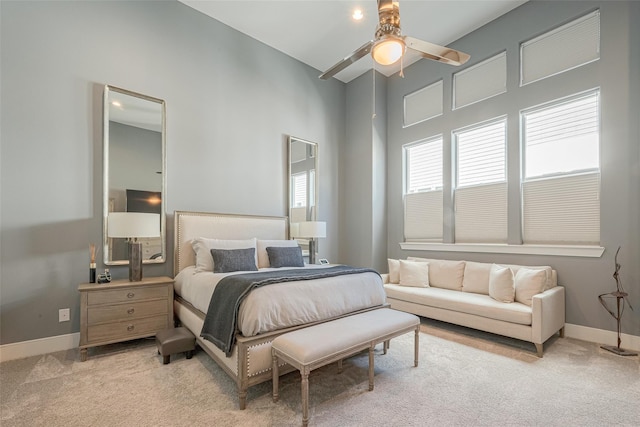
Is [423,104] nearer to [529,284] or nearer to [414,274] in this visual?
[414,274]

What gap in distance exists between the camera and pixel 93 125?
319 centimetres

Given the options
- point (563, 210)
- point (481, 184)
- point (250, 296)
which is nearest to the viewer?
point (250, 296)

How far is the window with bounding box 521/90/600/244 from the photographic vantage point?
3271 millimetres

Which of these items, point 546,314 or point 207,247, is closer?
point 546,314

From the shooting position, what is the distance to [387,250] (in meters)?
5.48

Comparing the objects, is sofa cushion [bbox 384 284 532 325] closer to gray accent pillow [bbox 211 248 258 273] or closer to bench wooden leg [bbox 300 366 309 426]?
gray accent pillow [bbox 211 248 258 273]

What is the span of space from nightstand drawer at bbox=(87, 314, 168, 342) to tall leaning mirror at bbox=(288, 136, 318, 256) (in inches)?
90.4

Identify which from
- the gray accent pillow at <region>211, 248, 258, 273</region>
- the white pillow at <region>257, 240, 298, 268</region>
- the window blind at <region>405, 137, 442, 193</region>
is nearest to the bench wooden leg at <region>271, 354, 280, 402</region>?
the gray accent pillow at <region>211, 248, 258, 273</region>

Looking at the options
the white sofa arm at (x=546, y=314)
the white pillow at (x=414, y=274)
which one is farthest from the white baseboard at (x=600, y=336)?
the white pillow at (x=414, y=274)

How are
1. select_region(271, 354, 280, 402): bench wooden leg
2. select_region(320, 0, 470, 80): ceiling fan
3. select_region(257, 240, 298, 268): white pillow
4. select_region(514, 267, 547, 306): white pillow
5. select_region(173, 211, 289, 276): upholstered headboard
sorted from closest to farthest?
select_region(271, 354, 280, 402): bench wooden leg < select_region(320, 0, 470, 80): ceiling fan < select_region(514, 267, 547, 306): white pillow < select_region(173, 211, 289, 276): upholstered headboard < select_region(257, 240, 298, 268): white pillow

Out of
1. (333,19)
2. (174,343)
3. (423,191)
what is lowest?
(174,343)

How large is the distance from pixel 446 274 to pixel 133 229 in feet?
13.0

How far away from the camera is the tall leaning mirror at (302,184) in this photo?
4.91 m

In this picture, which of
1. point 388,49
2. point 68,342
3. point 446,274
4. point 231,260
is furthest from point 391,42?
point 68,342
